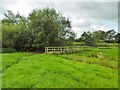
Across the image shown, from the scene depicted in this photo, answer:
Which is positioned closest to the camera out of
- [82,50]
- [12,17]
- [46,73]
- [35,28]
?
[46,73]

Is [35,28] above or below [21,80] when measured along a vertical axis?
above

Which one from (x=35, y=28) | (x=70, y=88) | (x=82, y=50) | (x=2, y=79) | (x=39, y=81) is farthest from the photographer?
(x=35, y=28)

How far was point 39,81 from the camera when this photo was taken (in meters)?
19.5

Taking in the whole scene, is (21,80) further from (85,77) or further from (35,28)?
(35,28)

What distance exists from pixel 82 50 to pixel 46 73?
36.2 m

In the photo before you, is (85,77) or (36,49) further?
(36,49)

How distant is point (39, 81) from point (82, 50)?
130ft

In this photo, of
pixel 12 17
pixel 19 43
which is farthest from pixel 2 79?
pixel 12 17

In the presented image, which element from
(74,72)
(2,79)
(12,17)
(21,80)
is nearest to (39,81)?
(21,80)

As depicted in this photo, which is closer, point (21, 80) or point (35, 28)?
point (21, 80)

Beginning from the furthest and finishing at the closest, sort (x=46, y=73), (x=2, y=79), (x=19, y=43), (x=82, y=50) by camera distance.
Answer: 1. (x=19, y=43)
2. (x=82, y=50)
3. (x=46, y=73)
4. (x=2, y=79)

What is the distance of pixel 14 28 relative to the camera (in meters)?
69.4

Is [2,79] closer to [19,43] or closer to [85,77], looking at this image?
[85,77]

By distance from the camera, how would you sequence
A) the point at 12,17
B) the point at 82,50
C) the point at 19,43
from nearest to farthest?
the point at 82,50
the point at 19,43
the point at 12,17
